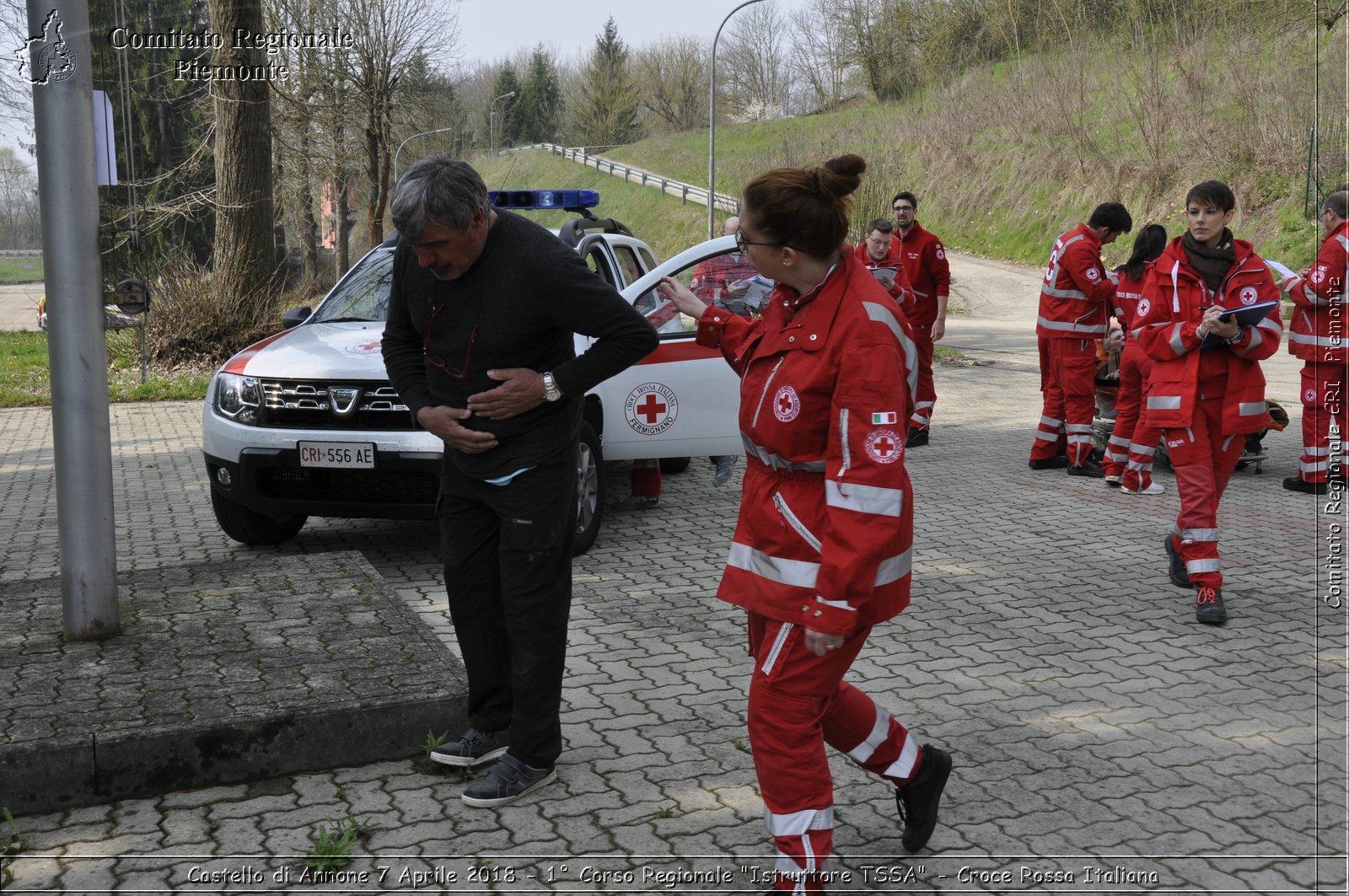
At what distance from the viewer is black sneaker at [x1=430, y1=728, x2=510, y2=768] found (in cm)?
402

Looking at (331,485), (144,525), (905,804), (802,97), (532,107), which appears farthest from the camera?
(532,107)

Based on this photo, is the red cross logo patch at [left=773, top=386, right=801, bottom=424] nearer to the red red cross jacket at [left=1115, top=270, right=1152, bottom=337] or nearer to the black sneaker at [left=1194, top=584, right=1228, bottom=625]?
the black sneaker at [left=1194, top=584, right=1228, bottom=625]

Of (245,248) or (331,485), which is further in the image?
(245,248)

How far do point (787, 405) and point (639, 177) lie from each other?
62.8m

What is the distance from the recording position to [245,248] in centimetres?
1650

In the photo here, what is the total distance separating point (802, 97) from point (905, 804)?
63823 millimetres

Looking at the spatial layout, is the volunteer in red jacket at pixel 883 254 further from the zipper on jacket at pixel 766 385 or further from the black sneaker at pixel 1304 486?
the zipper on jacket at pixel 766 385

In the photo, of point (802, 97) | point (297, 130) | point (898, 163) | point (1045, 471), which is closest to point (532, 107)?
point (802, 97)

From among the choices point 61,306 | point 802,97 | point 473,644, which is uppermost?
A: point 802,97

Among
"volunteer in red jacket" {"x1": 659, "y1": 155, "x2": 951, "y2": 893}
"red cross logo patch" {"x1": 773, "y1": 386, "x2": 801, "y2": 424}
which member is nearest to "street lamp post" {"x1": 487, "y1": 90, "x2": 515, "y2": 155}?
"volunteer in red jacket" {"x1": 659, "y1": 155, "x2": 951, "y2": 893}

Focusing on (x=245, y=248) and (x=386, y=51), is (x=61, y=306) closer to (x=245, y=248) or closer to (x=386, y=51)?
(x=245, y=248)

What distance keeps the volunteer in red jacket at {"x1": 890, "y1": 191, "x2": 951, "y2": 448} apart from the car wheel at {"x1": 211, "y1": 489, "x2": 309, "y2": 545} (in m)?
5.56

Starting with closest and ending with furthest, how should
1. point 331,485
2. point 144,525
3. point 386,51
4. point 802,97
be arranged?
point 331,485, point 144,525, point 386,51, point 802,97

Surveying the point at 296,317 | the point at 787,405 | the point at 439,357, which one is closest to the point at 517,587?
the point at 439,357
